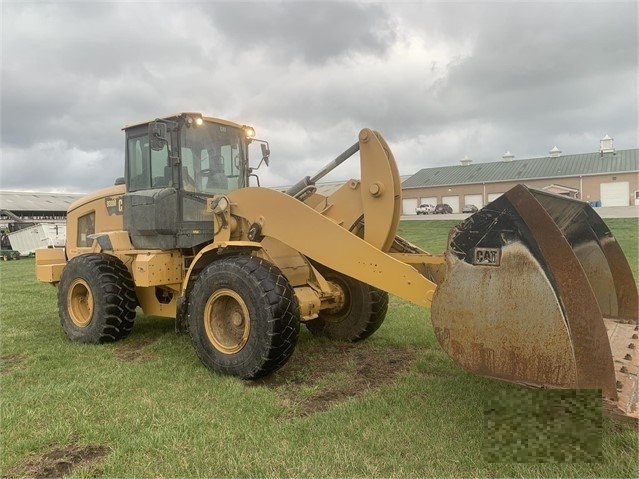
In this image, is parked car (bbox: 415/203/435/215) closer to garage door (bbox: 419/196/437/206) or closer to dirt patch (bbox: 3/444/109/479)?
garage door (bbox: 419/196/437/206)

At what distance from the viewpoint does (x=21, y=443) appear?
3533mm

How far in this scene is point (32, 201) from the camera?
4669 cm

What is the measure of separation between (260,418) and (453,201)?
4810cm

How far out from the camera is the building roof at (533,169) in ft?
141

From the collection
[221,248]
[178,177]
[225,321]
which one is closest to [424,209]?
[178,177]

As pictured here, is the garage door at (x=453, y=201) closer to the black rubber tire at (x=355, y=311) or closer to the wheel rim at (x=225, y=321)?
the black rubber tire at (x=355, y=311)

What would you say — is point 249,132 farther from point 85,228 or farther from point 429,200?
point 429,200

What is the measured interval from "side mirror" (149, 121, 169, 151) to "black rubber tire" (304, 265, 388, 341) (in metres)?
2.20

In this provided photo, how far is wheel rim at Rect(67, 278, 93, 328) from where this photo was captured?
21.1ft

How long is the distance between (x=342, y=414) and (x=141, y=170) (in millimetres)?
4142

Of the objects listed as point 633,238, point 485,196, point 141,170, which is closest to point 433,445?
point 141,170

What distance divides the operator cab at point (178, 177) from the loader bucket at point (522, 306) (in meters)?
3.20

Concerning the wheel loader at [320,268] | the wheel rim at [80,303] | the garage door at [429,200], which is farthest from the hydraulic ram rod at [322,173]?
the garage door at [429,200]

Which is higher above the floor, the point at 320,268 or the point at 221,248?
the point at 221,248
